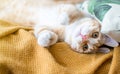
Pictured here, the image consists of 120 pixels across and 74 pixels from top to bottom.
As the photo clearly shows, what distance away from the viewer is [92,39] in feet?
3.52

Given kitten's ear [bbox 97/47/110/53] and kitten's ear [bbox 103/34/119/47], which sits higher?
kitten's ear [bbox 103/34/119/47]

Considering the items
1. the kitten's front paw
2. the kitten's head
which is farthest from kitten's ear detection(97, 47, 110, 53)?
the kitten's front paw

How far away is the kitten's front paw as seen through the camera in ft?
3.44

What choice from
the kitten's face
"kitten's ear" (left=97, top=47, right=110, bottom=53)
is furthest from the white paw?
"kitten's ear" (left=97, top=47, right=110, bottom=53)

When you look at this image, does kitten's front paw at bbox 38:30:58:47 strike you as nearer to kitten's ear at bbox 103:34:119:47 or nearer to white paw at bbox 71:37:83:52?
white paw at bbox 71:37:83:52

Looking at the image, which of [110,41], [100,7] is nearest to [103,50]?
[110,41]

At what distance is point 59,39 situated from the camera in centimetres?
119

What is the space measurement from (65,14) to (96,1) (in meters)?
0.19

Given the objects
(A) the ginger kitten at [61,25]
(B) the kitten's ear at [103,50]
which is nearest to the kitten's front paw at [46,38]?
(A) the ginger kitten at [61,25]

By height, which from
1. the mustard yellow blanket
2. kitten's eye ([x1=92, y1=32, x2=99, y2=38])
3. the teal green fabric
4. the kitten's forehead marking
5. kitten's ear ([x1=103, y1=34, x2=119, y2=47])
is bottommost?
the mustard yellow blanket

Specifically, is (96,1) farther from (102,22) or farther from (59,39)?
(59,39)

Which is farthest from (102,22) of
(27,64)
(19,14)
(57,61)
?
Answer: (19,14)

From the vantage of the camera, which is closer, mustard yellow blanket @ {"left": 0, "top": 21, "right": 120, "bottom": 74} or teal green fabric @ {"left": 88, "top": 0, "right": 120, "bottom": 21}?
mustard yellow blanket @ {"left": 0, "top": 21, "right": 120, "bottom": 74}

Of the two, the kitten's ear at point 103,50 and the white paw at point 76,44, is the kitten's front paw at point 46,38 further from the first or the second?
the kitten's ear at point 103,50
